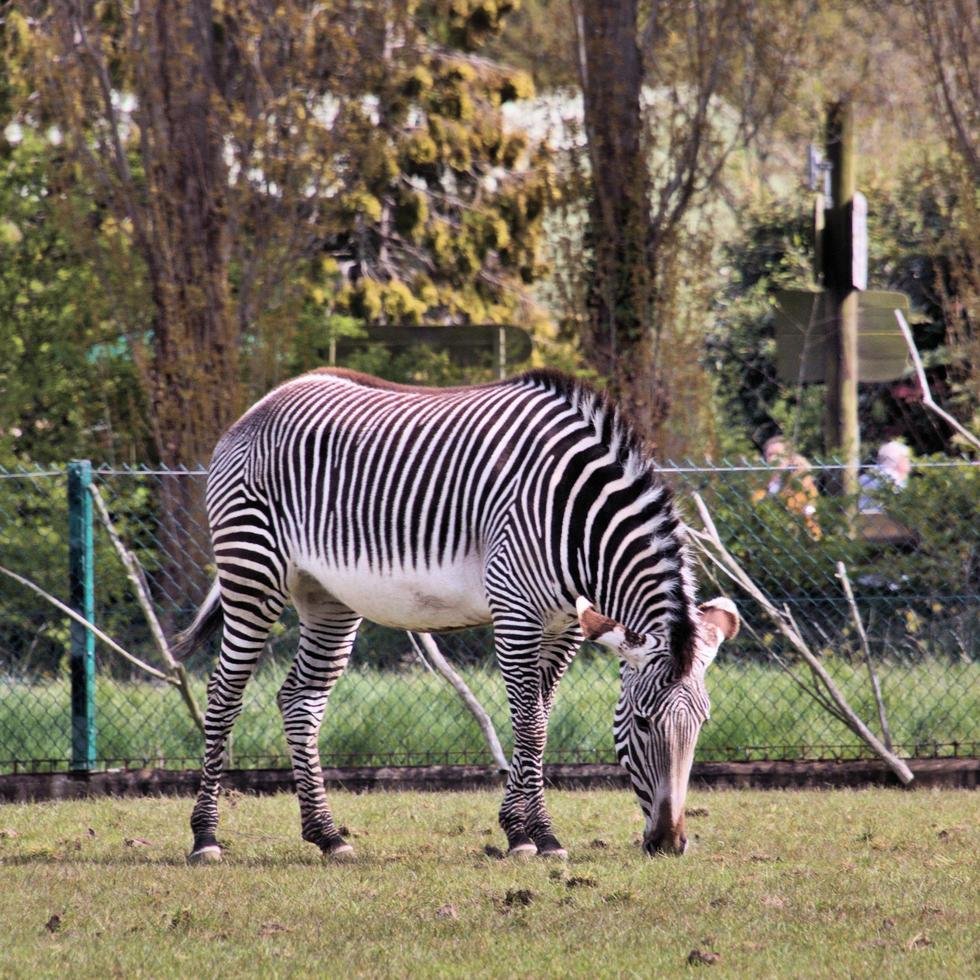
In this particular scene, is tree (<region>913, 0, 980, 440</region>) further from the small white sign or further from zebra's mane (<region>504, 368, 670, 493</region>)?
zebra's mane (<region>504, 368, 670, 493</region>)

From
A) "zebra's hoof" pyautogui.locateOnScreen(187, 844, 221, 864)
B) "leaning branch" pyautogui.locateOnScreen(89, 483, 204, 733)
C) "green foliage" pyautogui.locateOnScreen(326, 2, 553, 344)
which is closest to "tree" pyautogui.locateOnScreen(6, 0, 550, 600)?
"leaning branch" pyautogui.locateOnScreen(89, 483, 204, 733)

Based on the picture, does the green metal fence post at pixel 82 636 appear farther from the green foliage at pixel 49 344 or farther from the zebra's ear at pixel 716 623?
the green foliage at pixel 49 344

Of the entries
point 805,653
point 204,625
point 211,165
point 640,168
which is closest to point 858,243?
point 640,168

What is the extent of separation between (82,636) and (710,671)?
346 centimetres

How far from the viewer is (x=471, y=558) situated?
6.77m

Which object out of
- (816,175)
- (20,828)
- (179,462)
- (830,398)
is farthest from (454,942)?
(816,175)

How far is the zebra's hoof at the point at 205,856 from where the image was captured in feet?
21.5

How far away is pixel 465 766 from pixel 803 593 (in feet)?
8.16

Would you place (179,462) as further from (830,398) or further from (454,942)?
(454,942)

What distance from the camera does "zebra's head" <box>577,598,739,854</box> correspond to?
5840 millimetres

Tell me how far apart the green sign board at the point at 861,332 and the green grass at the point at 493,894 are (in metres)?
4.55

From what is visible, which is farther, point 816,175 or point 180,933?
point 816,175

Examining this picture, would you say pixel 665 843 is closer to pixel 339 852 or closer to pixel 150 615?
pixel 339 852

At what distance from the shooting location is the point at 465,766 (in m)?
8.56
